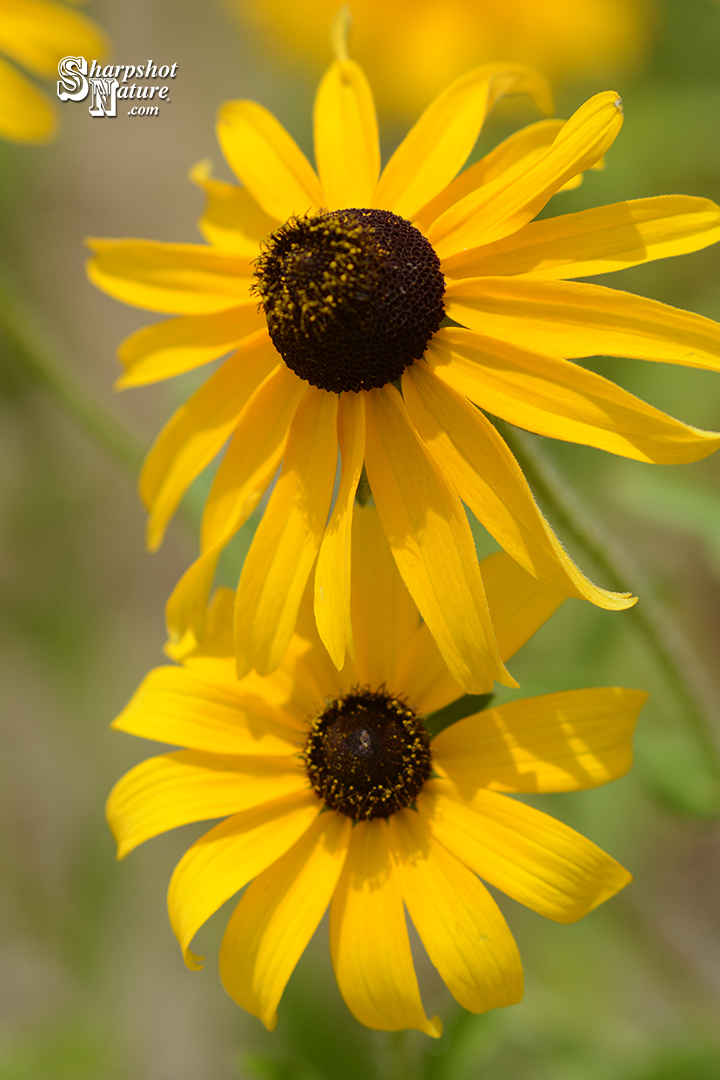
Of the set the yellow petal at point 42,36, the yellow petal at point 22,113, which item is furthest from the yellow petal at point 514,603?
the yellow petal at point 42,36

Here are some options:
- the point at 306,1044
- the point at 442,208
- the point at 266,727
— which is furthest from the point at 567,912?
the point at 306,1044

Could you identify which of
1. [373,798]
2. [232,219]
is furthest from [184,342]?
[373,798]

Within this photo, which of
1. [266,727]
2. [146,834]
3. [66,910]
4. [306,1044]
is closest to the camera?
[146,834]

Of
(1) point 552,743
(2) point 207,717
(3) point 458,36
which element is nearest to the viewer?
(1) point 552,743

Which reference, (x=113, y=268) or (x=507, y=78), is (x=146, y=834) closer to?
(x=113, y=268)

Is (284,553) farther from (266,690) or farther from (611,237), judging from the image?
(611,237)

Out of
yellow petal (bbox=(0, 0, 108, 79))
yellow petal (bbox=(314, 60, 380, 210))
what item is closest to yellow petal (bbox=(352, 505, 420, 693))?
yellow petal (bbox=(314, 60, 380, 210))
